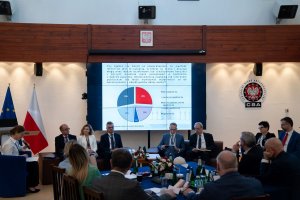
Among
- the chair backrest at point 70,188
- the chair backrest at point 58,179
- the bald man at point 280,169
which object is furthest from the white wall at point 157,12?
the chair backrest at point 70,188

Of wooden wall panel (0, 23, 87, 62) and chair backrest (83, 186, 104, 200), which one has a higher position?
wooden wall panel (0, 23, 87, 62)

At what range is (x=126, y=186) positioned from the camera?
3.26 meters

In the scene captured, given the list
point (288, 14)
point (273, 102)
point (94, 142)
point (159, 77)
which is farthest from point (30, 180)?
point (288, 14)

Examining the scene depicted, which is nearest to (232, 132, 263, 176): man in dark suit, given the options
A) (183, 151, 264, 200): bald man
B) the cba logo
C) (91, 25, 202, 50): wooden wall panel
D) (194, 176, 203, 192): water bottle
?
(194, 176, 203, 192): water bottle

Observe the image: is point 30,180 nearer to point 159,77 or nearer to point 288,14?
point 159,77

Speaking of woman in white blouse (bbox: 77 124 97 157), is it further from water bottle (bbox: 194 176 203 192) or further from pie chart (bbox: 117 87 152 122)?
water bottle (bbox: 194 176 203 192)

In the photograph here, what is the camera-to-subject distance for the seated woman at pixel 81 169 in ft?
12.4

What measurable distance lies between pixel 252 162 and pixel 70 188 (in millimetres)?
2276

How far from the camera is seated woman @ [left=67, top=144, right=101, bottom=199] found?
3.77 m

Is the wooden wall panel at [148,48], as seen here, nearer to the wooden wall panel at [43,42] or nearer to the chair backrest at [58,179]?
the wooden wall panel at [43,42]

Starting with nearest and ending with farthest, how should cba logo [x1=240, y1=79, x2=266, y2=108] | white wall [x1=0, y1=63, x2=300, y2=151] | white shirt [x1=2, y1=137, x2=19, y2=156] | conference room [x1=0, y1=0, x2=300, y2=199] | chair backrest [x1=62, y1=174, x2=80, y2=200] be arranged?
chair backrest [x1=62, y1=174, x2=80, y2=200] → white shirt [x1=2, y1=137, x2=19, y2=156] → conference room [x1=0, y1=0, x2=300, y2=199] → white wall [x1=0, y1=63, x2=300, y2=151] → cba logo [x1=240, y1=79, x2=266, y2=108]

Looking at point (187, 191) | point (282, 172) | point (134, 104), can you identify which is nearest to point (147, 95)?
point (134, 104)

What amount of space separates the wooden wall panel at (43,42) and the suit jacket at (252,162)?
5.08 m

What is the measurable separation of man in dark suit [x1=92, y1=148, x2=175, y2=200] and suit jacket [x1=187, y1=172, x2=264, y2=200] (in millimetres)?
472
